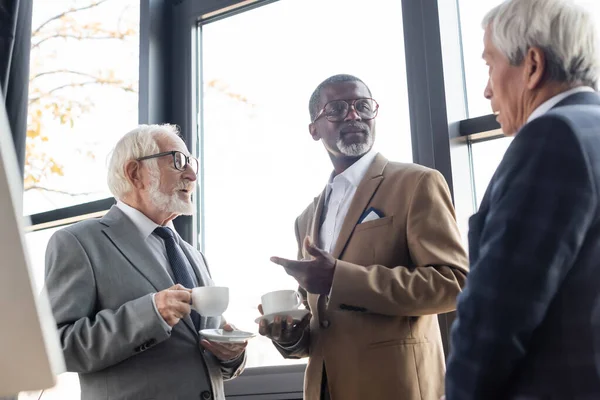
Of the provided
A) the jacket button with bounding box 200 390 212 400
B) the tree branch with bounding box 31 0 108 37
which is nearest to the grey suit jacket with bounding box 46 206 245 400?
the jacket button with bounding box 200 390 212 400

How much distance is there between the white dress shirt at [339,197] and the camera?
2.28 meters

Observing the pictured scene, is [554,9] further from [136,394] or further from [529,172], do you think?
[136,394]

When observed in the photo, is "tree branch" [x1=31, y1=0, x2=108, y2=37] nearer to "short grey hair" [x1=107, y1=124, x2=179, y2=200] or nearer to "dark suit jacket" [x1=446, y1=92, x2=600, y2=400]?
"short grey hair" [x1=107, y1=124, x2=179, y2=200]

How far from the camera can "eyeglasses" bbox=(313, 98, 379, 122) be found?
2416 mm

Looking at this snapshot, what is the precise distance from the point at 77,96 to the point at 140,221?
1541 mm

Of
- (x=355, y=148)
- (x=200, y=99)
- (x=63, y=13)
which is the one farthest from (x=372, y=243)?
(x=63, y=13)

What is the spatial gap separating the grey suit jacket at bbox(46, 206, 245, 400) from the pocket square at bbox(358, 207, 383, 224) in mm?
635

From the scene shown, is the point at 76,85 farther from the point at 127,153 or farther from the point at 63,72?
the point at 127,153

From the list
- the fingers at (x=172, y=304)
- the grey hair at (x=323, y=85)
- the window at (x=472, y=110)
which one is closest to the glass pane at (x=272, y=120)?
the window at (x=472, y=110)

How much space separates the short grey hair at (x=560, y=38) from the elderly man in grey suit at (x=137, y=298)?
48.4 inches

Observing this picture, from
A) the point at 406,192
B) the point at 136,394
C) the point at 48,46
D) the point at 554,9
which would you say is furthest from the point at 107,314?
the point at 48,46

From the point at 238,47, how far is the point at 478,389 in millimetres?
2408

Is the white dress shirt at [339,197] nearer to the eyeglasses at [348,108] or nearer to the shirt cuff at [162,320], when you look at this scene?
the eyeglasses at [348,108]

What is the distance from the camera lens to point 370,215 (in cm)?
217
